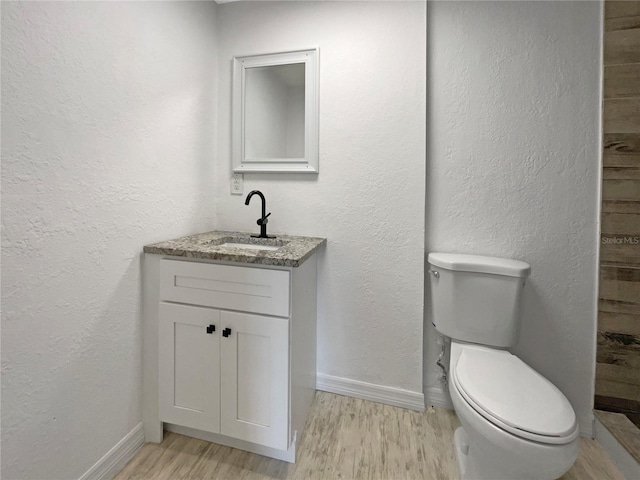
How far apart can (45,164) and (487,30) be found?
6.34ft

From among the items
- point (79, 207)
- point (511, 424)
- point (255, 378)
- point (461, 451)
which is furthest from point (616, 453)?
point (79, 207)

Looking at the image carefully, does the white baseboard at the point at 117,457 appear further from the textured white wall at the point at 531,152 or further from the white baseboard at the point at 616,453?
the white baseboard at the point at 616,453

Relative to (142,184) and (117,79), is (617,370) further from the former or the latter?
(117,79)

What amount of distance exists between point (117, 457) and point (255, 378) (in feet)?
2.09

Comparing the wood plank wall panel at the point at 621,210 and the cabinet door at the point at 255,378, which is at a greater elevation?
the wood plank wall panel at the point at 621,210

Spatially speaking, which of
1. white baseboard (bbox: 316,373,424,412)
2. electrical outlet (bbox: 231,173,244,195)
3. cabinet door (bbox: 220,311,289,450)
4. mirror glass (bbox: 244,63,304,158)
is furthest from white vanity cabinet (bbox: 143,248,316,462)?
mirror glass (bbox: 244,63,304,158)

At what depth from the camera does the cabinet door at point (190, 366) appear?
1242mm

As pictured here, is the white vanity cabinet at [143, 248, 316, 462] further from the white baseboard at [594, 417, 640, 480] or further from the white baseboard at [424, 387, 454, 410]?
the white baseboard at [594, 417, 640, 480]

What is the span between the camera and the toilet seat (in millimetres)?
897

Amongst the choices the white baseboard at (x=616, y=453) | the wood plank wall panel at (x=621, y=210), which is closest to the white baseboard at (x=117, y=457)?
the white baseboard at (x=616, y=453)

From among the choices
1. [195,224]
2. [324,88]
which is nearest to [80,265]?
[195,224]

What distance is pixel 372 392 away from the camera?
164 cm

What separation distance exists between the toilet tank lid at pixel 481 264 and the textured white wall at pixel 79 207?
1.34 meters

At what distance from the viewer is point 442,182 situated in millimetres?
1550
